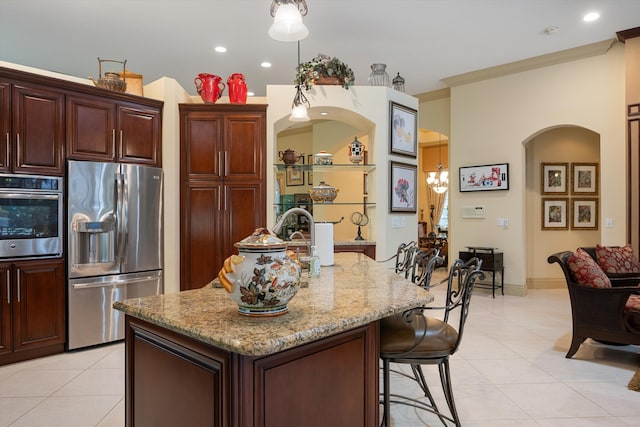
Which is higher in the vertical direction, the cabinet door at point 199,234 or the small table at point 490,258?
the cabinet door at point 199,234

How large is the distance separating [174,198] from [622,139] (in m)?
5.46

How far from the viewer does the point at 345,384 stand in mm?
1339

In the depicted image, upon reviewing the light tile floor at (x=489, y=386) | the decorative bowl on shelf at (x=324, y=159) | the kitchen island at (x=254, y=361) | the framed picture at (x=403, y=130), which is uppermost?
the framed picture at (x=403, y=130)

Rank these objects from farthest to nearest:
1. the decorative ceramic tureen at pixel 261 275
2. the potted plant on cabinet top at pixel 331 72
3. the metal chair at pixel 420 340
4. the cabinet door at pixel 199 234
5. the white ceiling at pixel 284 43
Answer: the potted plant on cabinet top at pixel 331 72 < the cabinet door at pixel 199 234 < the white ceiling at pixel 284 43 < the metal chair at pixel 420 340 < the decorative ceramic tureen at pixel 261 275

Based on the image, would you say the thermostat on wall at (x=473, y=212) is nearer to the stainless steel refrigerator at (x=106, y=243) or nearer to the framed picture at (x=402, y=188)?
the framed picture at (x=402, y=188)

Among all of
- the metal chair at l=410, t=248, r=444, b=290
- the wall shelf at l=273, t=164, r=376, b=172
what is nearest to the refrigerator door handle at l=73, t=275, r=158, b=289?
the wall shelf at l=273, t=164, r=376, b=172

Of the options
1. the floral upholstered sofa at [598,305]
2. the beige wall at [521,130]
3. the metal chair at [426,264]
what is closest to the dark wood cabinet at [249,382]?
the metal chair at [426,264]

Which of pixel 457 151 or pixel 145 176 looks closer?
pixel 145 176

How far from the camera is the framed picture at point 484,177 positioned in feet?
20.0

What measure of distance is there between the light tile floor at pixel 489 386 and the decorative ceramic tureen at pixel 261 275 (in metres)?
1.56

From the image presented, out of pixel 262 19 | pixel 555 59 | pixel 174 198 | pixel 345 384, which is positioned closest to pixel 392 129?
pixel 262 19

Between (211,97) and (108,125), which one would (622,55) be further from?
(108,125)

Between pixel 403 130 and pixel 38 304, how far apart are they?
402 centimetres

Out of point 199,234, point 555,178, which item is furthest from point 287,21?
point 555,178
